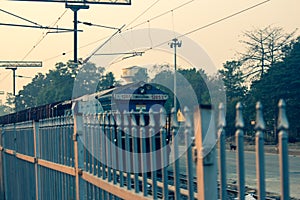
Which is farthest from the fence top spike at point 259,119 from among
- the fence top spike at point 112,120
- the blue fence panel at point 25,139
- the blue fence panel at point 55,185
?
the blue fence panel at point 25,139

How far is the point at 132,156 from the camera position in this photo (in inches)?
160

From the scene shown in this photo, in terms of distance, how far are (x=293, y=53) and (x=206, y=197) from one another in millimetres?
38465

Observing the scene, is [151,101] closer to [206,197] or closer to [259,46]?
[206,197]

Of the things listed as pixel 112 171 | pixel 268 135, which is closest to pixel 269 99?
pixel 268 135

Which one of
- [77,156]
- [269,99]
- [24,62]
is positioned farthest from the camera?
[24,62]

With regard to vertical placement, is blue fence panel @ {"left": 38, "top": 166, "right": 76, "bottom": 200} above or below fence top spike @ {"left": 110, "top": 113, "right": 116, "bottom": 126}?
below

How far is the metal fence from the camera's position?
266 centimetres

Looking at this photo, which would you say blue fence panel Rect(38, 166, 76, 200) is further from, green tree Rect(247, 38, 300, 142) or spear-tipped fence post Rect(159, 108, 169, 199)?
green tree Rect(247, 38, 300, 142)

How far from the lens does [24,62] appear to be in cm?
4325

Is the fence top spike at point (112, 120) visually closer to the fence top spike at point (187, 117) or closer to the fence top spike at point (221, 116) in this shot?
the fence top spike at point (187, 117)

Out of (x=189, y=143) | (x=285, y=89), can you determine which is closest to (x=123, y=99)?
(x=189, y=143)

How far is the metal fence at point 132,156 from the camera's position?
2660mm

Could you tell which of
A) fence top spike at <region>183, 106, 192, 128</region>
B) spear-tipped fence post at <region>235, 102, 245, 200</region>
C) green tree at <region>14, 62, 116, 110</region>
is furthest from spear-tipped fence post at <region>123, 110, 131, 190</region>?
green tree at <region>14, 62, 116, 110</region>

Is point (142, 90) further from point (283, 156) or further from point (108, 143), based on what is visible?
point (283, 156)
